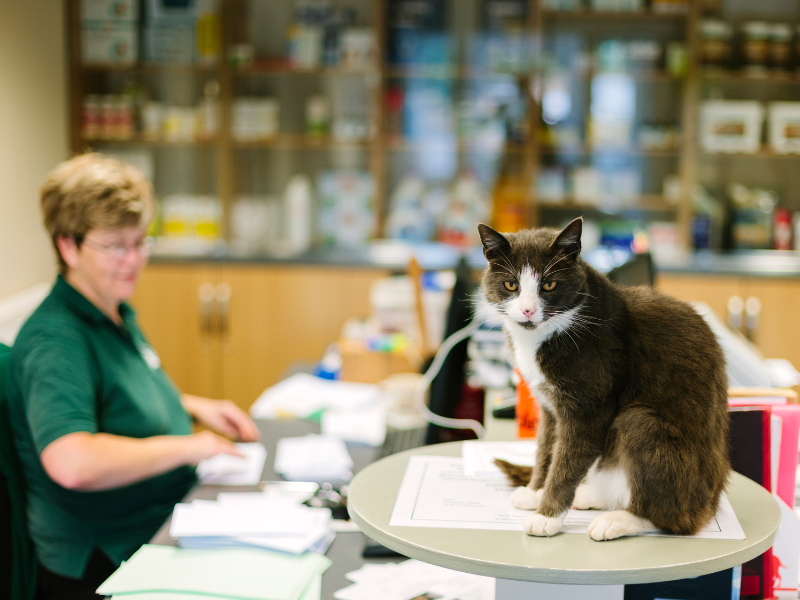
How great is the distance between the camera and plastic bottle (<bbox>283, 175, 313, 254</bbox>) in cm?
405

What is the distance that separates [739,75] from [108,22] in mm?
3274

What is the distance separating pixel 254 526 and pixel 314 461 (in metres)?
0.41

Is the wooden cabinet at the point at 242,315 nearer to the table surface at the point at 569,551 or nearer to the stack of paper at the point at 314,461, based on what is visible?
the stack of paper at the point at 314,461

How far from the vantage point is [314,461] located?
65.9 inches

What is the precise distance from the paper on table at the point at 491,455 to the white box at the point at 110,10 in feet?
12.0

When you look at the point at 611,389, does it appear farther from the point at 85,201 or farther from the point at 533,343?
the point at 85,201

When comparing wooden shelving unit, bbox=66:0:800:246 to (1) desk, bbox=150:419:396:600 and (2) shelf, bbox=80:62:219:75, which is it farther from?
(1) desk, bbox=150:419:396:600

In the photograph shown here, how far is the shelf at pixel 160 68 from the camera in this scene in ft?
13.0

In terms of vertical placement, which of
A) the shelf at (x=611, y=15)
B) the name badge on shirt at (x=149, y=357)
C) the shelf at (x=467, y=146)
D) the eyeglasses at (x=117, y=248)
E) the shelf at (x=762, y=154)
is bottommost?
the name badge on shirt at (x=149, y=357)

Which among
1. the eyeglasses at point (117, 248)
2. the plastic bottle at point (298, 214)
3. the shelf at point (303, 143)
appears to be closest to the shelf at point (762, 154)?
the shelf at point (303, 143)

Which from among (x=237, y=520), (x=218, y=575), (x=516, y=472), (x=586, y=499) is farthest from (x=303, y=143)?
(x=586, y=499)

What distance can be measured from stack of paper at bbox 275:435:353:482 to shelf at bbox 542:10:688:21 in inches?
115

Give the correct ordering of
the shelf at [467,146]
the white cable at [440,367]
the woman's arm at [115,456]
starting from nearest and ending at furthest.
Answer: the woman's arm at [115,456] → the white cable at [440,367] → the shelf at [467,146]

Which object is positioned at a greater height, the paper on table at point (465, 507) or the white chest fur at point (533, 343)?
the white chest fur at point (533, 343)
